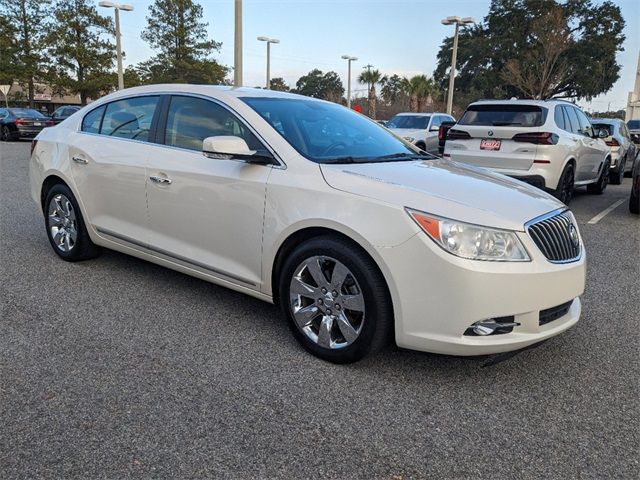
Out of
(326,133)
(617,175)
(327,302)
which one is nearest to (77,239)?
(326,133)

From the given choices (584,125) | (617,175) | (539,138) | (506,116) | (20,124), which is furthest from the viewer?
(20,124)

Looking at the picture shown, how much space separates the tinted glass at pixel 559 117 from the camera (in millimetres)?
7722

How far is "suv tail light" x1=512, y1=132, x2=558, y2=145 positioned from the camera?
24.0ft

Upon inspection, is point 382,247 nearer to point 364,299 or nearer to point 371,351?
point 364,299

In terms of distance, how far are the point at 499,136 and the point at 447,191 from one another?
5139 millimetres

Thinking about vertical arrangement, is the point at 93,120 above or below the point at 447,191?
above

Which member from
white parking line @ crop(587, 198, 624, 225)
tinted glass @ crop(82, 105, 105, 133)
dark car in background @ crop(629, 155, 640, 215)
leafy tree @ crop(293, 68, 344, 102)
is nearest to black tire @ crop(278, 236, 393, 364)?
tinted glass @ crop(82, 105, 105, 133)

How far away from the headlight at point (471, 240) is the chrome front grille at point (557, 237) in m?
0.19

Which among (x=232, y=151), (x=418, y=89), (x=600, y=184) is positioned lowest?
(x=600, y=184)

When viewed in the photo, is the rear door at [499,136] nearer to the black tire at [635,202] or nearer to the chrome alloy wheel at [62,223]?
the black tire at [635,202]

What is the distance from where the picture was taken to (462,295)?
8.46 ft

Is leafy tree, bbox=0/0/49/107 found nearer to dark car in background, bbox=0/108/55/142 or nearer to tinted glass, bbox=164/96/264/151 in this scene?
dark car in background, bbox=0/108/55/142

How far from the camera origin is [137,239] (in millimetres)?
4090

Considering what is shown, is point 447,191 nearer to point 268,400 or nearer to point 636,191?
point 268,400
